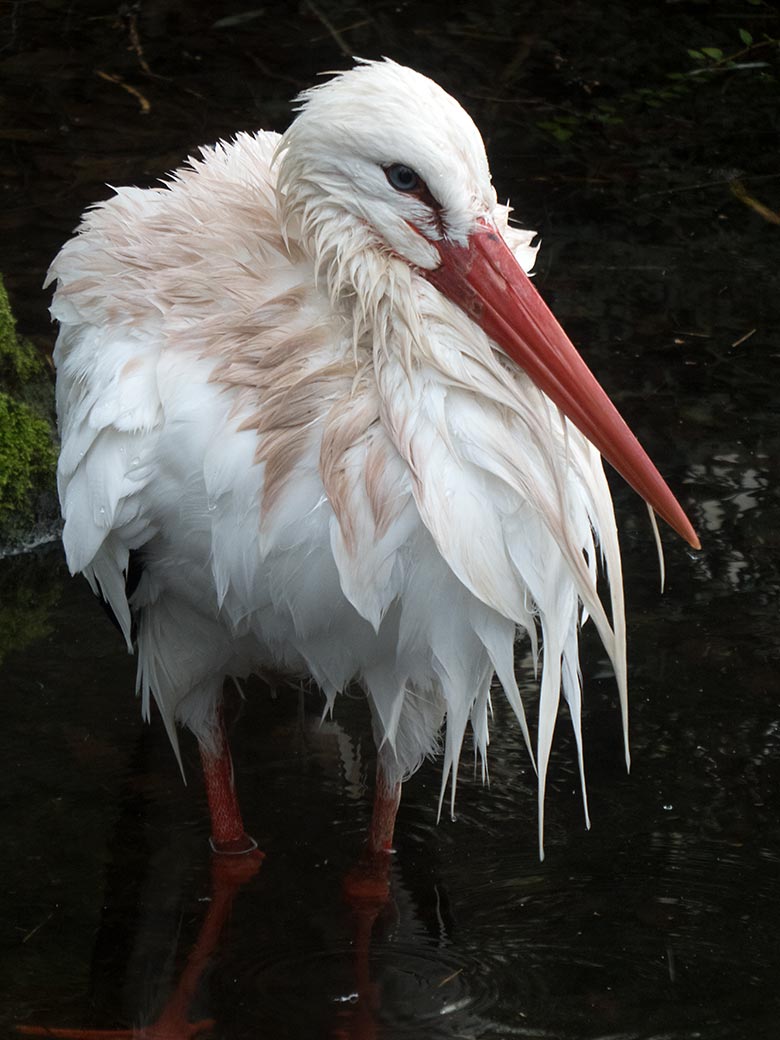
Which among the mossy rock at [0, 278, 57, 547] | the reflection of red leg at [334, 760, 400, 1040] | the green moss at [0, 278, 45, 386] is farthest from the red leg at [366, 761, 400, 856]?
the green moss at [0, 278, 45, 386]

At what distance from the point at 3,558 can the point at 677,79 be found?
4013 millimetres

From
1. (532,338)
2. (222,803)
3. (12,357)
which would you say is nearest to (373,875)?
(222,803)

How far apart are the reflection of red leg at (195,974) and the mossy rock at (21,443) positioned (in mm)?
1375

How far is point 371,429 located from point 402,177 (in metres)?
0.45

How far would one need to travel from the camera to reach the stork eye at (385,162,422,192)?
271 centimetres

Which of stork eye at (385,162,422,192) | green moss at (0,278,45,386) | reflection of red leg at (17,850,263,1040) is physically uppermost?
stork eye at (385,162,422,192)

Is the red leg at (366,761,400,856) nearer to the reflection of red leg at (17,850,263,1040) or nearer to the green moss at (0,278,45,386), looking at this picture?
the reflection of red leg at (17,850,263,1040)

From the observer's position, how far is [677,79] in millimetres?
6895

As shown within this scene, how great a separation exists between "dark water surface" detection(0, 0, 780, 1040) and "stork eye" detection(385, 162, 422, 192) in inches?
63.0

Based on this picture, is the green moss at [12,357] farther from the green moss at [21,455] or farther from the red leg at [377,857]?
the red leg at [377,857]

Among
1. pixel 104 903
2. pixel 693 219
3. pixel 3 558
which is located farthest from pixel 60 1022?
pixel 693 219

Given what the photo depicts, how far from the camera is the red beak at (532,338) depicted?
8.91 ft

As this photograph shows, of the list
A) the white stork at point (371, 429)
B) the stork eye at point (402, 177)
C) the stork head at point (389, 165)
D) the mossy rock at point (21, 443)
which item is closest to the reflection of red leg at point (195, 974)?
the white stork at point (371, 429)

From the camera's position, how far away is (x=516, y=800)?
3.69m
